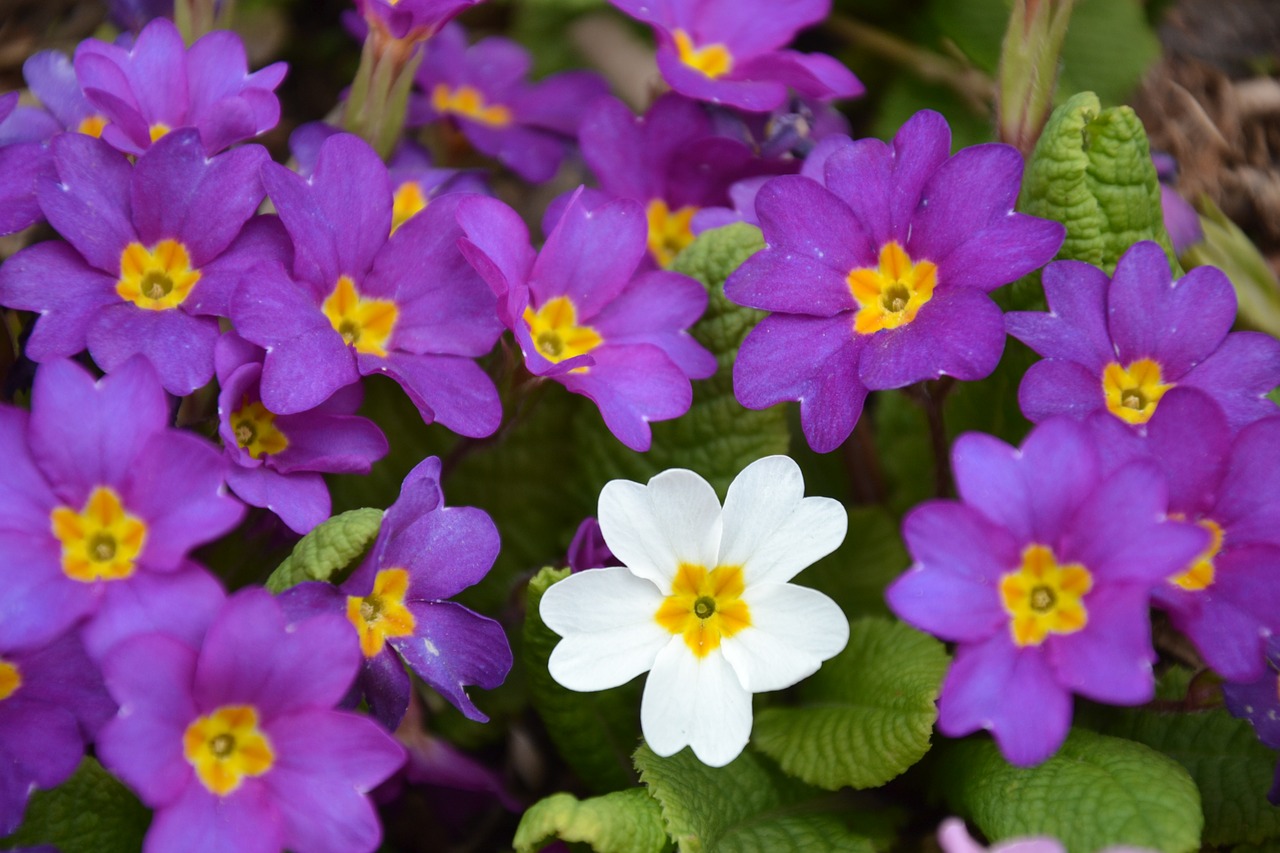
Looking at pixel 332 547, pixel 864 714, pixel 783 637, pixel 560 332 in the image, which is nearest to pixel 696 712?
pixel 783 637

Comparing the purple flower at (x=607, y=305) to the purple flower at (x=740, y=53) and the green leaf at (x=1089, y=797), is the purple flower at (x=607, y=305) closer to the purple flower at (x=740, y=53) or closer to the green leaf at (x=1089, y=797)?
the purple flower at (x=740, y=53)

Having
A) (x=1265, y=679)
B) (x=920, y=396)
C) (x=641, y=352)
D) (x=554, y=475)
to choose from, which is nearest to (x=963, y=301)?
(x=920, y=396)

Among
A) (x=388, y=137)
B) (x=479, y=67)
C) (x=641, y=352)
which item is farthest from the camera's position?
(x=479, y=67)

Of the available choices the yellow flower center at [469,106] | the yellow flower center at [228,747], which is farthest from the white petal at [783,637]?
the yellow flower center at [469,106]

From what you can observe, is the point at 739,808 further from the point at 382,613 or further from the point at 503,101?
the point at 503,101

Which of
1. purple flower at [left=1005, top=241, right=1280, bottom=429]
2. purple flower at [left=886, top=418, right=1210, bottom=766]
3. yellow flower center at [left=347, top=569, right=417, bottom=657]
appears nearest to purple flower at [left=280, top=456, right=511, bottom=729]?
yellow flower center at [left=347, top=569, right=417, bottom=657]

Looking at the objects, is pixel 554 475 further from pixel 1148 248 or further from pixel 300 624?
pixel 1148 248

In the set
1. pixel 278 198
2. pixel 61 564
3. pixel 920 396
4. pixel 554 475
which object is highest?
pixel 278 198

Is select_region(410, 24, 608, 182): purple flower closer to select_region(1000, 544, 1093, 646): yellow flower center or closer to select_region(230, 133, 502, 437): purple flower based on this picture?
select_region(230, 133, 502, 437): purple flower

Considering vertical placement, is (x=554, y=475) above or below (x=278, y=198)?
below
